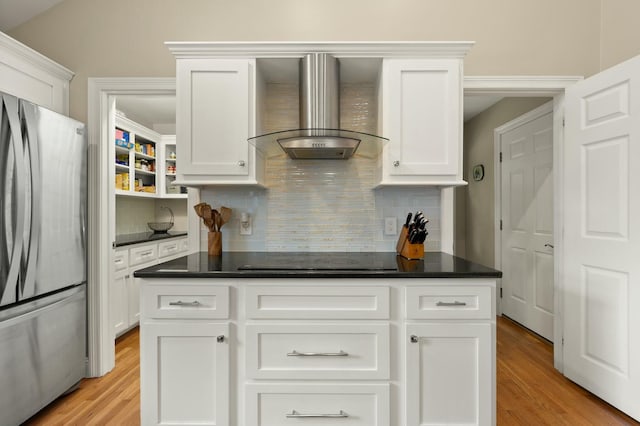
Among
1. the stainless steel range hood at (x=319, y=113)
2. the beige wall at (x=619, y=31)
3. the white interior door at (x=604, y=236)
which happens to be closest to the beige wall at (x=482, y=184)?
the beige wall at (x=619, y=31)

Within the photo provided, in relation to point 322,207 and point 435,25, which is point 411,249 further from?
point 435,25

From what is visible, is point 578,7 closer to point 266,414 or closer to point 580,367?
point 580,367

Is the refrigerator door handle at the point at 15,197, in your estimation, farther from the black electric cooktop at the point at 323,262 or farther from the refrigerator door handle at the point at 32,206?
the black electric cooktop at the point at 323,262

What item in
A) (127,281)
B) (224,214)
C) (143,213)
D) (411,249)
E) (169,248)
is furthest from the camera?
(143,213)

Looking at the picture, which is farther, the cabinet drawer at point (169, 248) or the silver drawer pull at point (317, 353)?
the cabinet drawer at point (169, 248)

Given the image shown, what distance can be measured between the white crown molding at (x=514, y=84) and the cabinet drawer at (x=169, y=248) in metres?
3.43

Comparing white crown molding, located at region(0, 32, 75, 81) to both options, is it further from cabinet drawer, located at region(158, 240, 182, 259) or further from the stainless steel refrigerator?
cabinet drawer, located at region(158, 240, 182, 259)

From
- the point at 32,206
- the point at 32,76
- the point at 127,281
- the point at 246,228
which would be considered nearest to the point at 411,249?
the point at 246,228

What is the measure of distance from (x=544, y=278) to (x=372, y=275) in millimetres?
2591

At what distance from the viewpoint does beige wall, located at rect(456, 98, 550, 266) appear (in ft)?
13.6

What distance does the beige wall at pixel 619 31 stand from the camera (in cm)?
223

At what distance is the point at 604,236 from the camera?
2.19 meters

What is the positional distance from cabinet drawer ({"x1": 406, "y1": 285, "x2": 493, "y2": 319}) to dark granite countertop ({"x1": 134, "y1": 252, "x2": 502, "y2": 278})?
0.23ft

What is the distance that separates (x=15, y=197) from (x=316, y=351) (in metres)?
1.77
